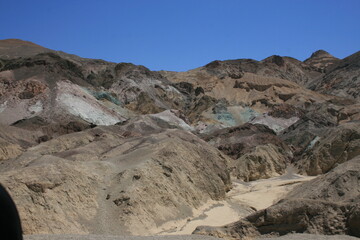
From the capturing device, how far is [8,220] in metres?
2.40

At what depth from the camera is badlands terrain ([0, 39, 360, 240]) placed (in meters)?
12.5

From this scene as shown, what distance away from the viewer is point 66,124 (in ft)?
142

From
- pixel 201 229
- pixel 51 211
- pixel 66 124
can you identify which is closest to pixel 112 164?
pixel 51 211

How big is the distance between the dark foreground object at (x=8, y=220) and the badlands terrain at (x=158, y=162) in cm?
841

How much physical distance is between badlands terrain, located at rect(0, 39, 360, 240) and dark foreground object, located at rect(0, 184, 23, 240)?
27.6 ft

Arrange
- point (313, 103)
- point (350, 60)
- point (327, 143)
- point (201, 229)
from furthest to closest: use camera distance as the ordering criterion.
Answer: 1. point (350, 60)
2. point (313, 103)
3. point (327, 143)
4. point (201, 229)

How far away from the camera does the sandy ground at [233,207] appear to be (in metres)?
16.2

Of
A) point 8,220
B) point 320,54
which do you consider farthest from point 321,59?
point 8,220

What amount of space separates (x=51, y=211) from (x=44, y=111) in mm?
35884

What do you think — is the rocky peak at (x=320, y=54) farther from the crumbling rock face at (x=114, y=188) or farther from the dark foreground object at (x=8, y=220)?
the dark foreground object at (x=8, y=220)

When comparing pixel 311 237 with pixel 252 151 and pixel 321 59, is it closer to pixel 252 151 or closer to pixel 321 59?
pixel 252 151

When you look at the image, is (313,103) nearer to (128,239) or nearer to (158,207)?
(158,207)

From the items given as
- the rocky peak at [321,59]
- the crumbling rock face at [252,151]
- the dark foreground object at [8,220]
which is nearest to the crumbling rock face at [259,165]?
the crumbling rock face at [252,151]

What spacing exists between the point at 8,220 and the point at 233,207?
62.6 ft
